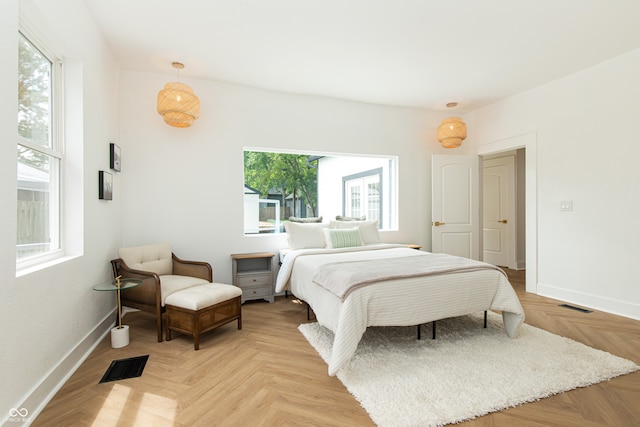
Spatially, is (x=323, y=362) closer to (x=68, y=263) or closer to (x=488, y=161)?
(x=68, y=263)

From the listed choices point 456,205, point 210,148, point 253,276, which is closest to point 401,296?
point 253,276

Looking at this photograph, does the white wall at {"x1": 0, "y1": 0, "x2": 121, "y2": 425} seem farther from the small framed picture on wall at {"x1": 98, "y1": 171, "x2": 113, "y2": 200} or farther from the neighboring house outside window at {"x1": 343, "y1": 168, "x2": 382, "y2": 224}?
the neighboring house outside window at {"x1": 343, "y1": 168, "x2": 382, "y2": 224}

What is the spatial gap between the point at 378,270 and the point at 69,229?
8.19 feet

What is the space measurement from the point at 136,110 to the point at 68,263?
222cm

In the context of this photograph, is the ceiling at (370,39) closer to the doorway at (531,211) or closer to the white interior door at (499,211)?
the doorway at (531,211)

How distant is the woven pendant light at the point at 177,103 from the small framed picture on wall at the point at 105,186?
908mm

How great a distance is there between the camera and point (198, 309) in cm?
255

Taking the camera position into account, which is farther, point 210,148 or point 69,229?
point 210,148

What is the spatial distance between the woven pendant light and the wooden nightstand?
175cm

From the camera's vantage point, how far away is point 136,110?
3.63 metres

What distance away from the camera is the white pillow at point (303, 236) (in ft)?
12.8

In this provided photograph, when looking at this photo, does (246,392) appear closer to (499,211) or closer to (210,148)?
(210,148)

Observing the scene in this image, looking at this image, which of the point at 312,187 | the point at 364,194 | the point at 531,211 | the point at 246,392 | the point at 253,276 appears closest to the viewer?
the point at 246,392

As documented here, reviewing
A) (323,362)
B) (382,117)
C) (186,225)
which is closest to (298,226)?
(186,225)
